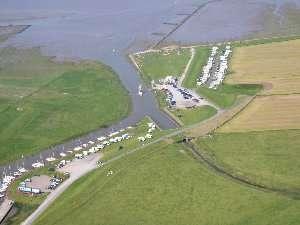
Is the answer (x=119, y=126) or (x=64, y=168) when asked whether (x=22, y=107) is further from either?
(x=64, y=168)

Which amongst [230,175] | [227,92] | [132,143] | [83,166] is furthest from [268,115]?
[83,166]

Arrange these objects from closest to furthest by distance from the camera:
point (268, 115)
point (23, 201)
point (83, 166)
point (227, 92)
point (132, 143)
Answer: point (23, 201), point (83, 166), point (132, 143), point (268, 115), point (227, 92)

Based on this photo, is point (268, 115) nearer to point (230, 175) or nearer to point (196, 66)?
point (230, 175)

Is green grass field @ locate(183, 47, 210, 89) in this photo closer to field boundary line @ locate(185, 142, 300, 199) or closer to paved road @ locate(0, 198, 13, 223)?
field boundary line @ locate(185, 142, 300, 199)

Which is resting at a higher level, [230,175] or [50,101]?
[230,175]

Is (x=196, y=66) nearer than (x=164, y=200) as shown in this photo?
No

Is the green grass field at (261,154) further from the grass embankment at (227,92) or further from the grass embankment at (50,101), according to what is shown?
the grass embankment at (50,101)

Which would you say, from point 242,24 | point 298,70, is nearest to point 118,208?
point 298,70

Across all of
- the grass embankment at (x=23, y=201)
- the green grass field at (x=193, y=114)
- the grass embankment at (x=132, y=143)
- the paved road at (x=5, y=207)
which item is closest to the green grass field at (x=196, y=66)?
the green grass field at (x=193, y=114)
